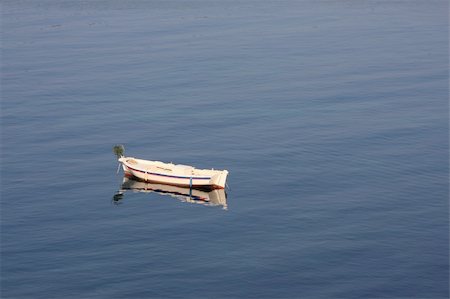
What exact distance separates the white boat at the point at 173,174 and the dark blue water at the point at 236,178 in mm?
2790

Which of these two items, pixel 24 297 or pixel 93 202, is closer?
pixel 24 297

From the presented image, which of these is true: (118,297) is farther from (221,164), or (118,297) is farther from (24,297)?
(221,164)

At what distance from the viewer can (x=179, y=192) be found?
127812 millimetres

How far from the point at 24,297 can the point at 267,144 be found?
58.2 metres

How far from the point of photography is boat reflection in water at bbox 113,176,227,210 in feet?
405

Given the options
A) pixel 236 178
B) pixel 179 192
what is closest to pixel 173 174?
pixel 179 192

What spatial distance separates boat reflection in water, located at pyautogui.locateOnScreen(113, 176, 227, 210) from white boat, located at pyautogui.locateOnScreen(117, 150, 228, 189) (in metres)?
0.67

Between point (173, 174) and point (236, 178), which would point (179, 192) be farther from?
point (236, 178)

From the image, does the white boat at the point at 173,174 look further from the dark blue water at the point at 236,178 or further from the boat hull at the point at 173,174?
the dark blue water at the point at 236,178

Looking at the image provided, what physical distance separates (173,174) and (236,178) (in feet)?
30.8

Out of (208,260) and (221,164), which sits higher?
(221,164)

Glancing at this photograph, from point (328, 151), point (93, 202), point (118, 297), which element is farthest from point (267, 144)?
point (118, 297)

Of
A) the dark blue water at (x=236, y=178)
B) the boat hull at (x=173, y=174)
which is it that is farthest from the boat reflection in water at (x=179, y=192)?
the dark blue water at (x=236, y=178)

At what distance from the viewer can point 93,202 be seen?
12144cm
